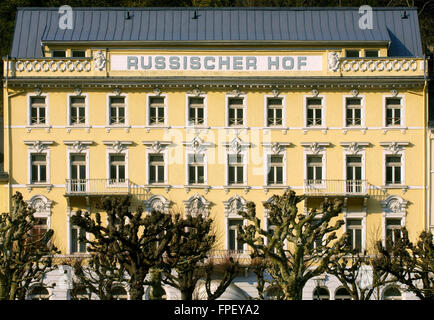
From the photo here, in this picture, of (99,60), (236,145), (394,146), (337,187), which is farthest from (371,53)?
(99,60)

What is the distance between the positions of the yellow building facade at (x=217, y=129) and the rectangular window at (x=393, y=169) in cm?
6

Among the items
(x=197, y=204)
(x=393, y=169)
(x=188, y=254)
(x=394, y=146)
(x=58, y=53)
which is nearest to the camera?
(x=188, y=254)

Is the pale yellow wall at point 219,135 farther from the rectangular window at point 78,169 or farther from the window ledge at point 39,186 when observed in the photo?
the rectangular window at point 78,169

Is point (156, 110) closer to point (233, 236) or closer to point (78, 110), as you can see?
point (78, 110)

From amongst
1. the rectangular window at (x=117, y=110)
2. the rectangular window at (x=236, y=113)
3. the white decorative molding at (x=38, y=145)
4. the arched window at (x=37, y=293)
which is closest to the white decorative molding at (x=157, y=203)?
the rectangular window at (x=117, y=110)

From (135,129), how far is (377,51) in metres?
14.0

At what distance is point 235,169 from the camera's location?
166 feet

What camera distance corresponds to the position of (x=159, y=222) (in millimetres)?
36500

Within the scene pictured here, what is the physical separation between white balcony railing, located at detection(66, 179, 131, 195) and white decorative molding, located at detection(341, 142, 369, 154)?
1184cm

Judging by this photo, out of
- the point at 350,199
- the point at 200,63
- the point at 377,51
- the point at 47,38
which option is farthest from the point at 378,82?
the point at 47,38

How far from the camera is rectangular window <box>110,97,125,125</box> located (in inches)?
1996

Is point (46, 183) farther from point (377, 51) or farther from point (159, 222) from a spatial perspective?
point (377, 51)

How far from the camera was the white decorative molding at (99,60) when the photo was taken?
5025cm

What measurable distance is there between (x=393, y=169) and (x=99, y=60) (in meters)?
16.9
